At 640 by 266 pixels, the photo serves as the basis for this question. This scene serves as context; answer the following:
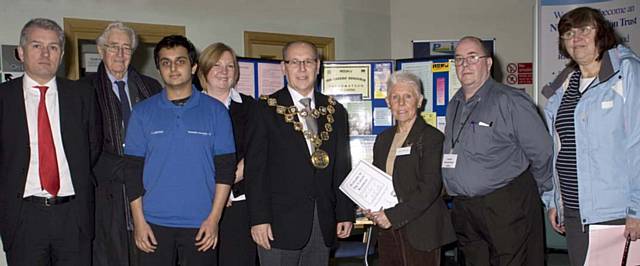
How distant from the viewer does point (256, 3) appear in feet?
18.0

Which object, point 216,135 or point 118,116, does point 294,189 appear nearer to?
point 216,135

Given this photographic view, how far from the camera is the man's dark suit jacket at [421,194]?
2533mm

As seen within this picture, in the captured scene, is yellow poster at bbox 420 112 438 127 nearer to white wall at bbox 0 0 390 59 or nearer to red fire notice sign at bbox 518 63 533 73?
white wall at bbox 0 0 390 59

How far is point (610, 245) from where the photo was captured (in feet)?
7.54

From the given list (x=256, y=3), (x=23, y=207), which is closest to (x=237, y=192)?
(x=23, y=207)

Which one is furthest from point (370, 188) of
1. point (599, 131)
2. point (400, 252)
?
point (599, 131)

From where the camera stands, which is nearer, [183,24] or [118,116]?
[118,116]

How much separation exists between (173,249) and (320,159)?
2.43ft

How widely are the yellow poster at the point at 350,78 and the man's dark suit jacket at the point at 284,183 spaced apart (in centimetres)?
140

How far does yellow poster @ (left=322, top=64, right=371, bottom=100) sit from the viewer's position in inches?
154

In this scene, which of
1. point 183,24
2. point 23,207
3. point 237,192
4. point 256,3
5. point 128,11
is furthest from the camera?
point 256,3

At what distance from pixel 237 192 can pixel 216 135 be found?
1.24 ft

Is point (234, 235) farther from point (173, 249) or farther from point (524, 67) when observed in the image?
point (524, 67)

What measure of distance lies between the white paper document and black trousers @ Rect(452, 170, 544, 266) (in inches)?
→ 14.2
